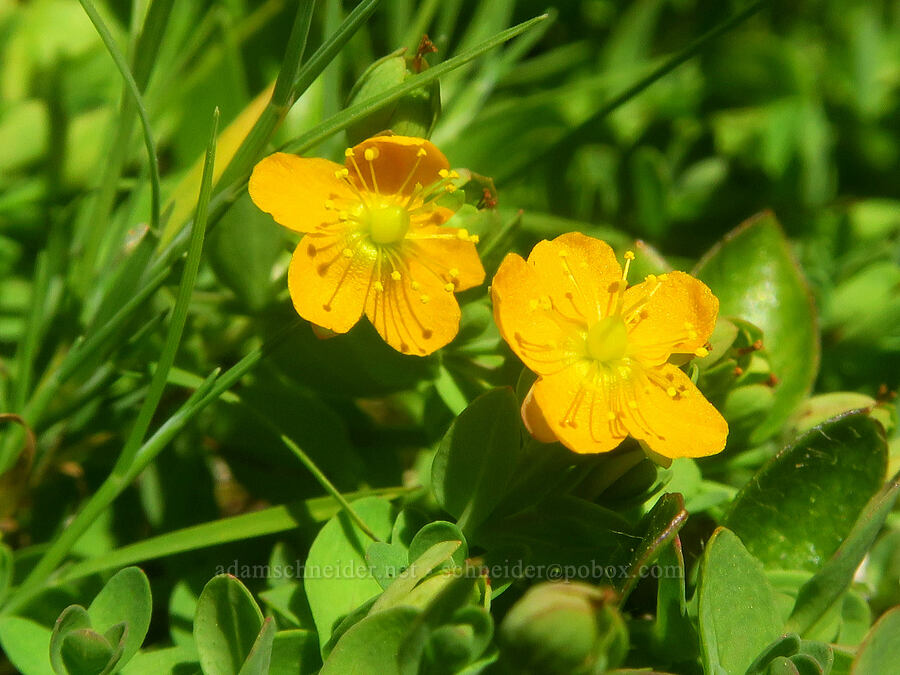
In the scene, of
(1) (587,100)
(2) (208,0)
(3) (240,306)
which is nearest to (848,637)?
(3) (240,306)

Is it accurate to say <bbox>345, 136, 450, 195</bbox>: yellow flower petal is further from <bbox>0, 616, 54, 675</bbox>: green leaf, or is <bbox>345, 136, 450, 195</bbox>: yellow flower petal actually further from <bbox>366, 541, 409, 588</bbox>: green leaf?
<bbox>0, 616, 54, 675</bbox>: green leaf

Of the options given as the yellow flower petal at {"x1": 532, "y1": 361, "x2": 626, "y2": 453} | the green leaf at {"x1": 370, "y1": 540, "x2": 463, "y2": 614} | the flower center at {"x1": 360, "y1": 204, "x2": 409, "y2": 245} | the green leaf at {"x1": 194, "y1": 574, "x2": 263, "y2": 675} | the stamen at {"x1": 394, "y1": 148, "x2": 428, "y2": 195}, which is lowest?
the green leaf at {"x1": 194, "y1": 574, "x2": 263, "y2": 675}

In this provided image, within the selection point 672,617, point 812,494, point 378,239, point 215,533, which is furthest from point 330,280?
point 812,494

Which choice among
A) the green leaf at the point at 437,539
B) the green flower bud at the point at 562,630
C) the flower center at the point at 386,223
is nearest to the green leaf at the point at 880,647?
the green flower bud at the point at 562,630

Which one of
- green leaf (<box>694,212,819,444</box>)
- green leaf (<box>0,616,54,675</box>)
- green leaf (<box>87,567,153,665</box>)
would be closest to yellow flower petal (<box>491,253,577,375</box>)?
green leaf (<box>694,212,819,444</box>)

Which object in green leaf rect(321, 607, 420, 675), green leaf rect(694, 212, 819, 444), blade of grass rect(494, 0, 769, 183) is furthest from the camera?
green leaf rect(694, 212, 819, 444)

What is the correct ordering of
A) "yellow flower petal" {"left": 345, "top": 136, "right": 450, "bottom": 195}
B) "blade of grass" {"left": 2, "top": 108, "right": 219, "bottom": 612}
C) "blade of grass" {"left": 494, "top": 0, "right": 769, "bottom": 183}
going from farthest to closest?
"blade of grass" {"left": 494, "top": 0, "right": 769, "bottom": 183}, "yellow flower petal" {"left": 345, "top": 136, "right": 450, "bottom": 195}, "blade of grass" {"left": 2, "top": 108, "right": 219, "bottom": 612}
